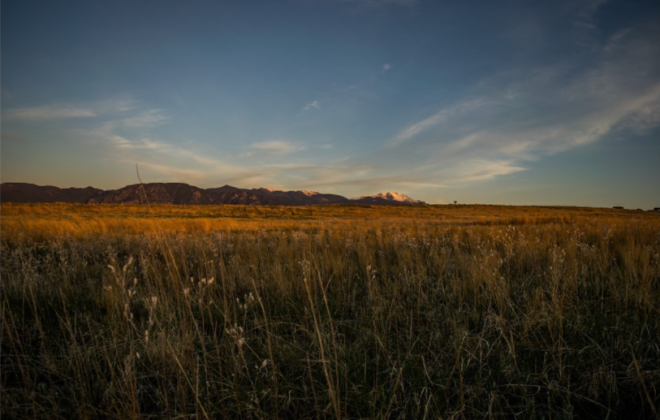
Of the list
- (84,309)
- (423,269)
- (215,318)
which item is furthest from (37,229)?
(423,269)

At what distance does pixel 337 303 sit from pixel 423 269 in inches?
52.5

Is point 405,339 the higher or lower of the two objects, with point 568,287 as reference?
lower

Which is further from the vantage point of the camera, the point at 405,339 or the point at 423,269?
the point at 423,269

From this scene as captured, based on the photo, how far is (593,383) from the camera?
1.69 m

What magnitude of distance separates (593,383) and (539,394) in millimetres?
322

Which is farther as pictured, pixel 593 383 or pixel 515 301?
pixel 515 301

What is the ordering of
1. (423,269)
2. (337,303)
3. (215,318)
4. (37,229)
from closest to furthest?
(215,318) → (337,303) → (423,269) → (37,229)

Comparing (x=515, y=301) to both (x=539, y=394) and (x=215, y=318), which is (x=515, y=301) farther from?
(x=215, y=318)

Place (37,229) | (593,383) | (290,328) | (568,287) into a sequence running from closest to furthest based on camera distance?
(593,383) < (290,328) < (568,287) < (37,229)

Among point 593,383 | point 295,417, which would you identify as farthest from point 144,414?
point 593,383

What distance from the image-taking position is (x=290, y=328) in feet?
8.36

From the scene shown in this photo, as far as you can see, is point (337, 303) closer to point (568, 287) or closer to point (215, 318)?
point (215, 318)

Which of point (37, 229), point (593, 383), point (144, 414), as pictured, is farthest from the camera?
point (37, 229)

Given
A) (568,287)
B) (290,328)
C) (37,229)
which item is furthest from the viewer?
(37,229)
